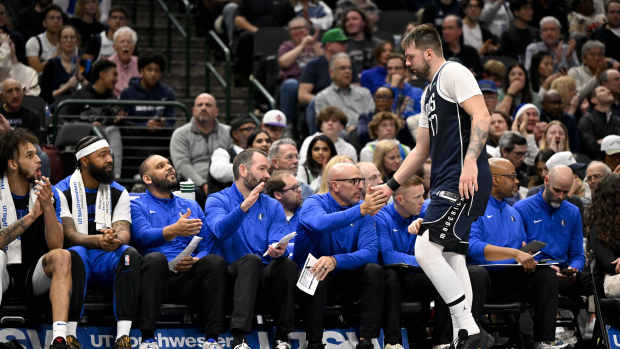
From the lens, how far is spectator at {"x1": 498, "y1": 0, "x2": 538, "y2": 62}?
588 inches

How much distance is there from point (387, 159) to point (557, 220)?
173cm

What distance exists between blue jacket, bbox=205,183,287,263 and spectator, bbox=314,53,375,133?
11.7 feet

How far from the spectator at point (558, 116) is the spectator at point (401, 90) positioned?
1.56 m

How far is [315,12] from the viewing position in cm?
1448

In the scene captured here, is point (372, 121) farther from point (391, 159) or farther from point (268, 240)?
point (268, 240)

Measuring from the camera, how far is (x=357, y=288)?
762 centimetres

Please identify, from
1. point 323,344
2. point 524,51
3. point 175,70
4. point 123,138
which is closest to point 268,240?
point 323,344

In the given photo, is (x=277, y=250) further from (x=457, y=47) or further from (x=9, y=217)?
(x=457, y=47)

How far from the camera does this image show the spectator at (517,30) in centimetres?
1493

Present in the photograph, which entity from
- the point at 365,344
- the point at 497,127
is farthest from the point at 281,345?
the point at 497,127

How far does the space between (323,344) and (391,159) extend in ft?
8.80

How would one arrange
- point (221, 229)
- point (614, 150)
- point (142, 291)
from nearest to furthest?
point (142, 291)
point (221, 229)
point (614, 150)

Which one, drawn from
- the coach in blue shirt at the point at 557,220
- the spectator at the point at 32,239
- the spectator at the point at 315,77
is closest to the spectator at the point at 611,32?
the spectator at the point at 315,77

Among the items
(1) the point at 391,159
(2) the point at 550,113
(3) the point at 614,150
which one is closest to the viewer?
(1) the point at 391,159
